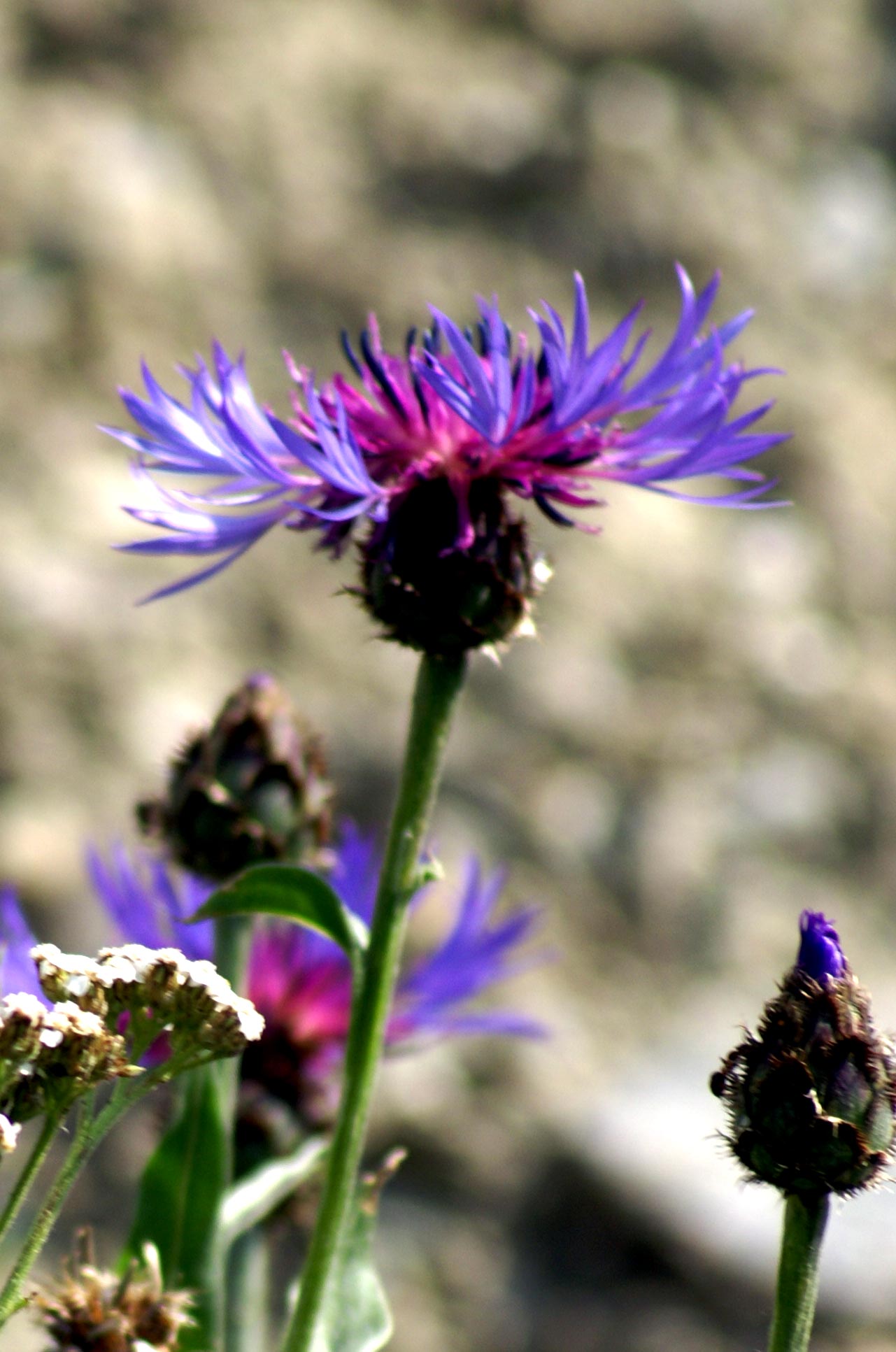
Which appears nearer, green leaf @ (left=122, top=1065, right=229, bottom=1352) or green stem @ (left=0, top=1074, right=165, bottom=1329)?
green stem @ (left=0, top=1074, right=165, bottom=1329)

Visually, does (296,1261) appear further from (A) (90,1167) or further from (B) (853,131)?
(B) (853,131)

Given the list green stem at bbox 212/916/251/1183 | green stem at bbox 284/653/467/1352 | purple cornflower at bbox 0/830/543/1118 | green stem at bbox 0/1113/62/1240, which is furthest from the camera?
purple cornflower at bbox 0/830/543/1118

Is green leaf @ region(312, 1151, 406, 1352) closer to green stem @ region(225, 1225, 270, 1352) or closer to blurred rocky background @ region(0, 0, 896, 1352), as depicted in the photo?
green stem @ region(225, 1225, 270, 1352)

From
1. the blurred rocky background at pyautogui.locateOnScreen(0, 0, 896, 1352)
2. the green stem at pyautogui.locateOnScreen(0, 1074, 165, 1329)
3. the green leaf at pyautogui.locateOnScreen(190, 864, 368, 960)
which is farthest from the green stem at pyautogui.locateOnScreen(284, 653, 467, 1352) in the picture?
the blurred rocky background at pyautogui.locateOnScreen(0, 0, 896, 1352)

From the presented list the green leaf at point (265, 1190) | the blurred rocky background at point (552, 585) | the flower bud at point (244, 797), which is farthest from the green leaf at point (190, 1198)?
the blurred rocky background at point (552, 585)

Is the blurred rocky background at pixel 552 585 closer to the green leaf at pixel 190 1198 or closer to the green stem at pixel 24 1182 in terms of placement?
the green leaf at pixel 190 1198

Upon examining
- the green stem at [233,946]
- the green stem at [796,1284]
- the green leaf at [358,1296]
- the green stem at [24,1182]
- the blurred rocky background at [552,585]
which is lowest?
the green stem at [24,1182]
